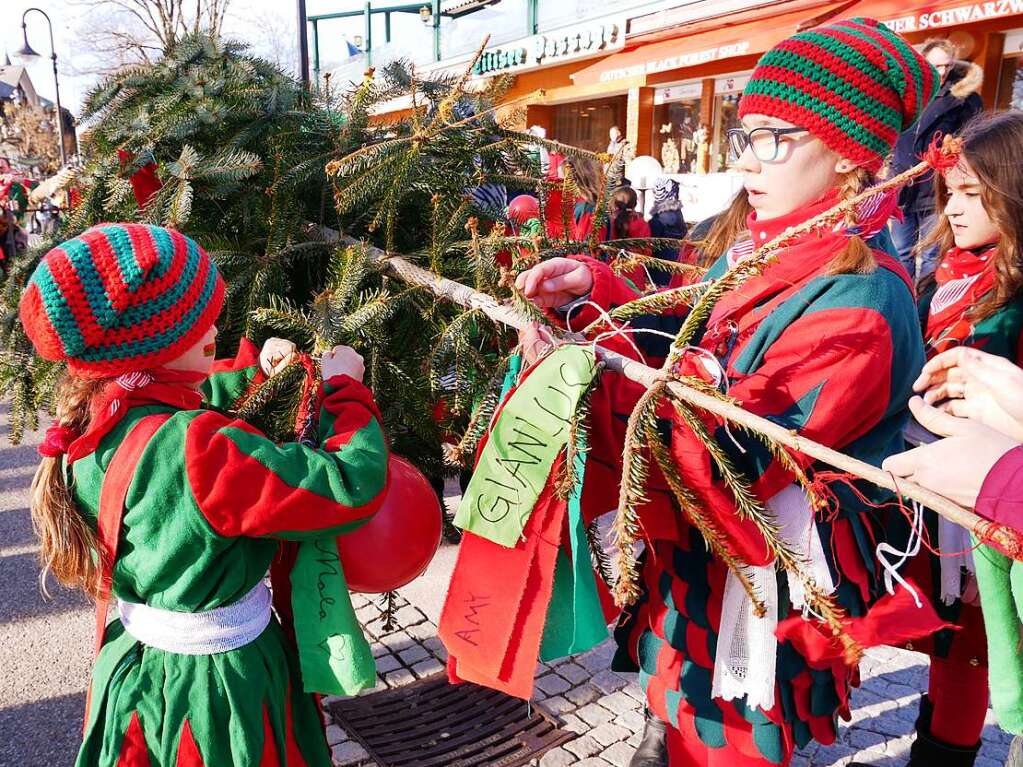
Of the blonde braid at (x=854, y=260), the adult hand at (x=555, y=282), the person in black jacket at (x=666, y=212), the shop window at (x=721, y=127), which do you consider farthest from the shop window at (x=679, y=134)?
the blonde braid at (x=854, y=260)

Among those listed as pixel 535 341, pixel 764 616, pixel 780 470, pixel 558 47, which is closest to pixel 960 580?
pixel 764 616

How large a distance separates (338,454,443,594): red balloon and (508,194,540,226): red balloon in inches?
34.8

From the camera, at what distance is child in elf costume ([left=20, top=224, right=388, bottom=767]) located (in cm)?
141

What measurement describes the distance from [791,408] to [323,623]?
3.40ft

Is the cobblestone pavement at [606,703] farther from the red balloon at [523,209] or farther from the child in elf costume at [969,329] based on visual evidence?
the red balloon at [523,209]

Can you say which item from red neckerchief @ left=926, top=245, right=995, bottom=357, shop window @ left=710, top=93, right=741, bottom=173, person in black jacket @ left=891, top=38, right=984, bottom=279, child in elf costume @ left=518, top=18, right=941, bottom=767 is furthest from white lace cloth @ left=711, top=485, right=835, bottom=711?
shop window @ left=710, top=93, right=741, bottom=173

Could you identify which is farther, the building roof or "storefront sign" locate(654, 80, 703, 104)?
the building roof

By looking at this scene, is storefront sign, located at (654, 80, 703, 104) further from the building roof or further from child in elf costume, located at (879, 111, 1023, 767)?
the building roof

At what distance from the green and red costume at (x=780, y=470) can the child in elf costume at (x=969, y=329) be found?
60cm

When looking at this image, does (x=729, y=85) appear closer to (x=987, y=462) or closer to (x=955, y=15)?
(x=955, y=15)

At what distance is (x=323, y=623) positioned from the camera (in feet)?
5.24

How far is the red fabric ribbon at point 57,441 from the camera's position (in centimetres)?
150

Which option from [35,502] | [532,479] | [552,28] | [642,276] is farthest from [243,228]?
[552,28]

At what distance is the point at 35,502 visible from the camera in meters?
1.55
